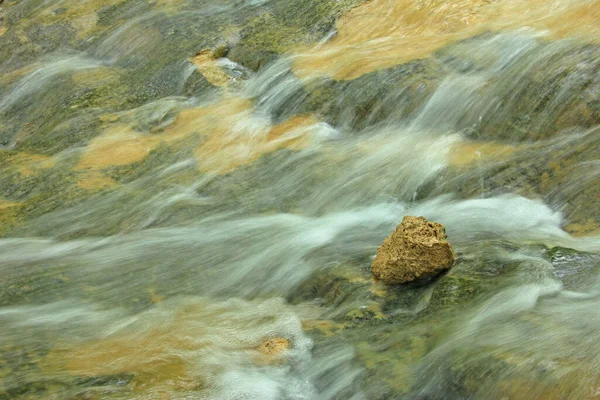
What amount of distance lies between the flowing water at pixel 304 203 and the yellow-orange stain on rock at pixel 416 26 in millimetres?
29

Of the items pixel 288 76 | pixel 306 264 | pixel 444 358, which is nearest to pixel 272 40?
pixel 288 76

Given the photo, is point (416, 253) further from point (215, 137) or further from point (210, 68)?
point (210, 68)

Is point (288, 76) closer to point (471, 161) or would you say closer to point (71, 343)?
point (471, 161)

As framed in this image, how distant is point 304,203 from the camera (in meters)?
6.40

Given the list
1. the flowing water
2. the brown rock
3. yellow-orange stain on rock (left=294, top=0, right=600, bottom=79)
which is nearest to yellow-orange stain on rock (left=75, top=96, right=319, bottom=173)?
the flowing water

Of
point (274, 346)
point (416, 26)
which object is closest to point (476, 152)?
point (416, 26)

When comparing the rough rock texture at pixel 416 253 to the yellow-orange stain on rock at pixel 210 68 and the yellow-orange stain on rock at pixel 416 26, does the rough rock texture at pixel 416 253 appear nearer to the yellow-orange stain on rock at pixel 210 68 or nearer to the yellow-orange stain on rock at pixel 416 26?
the yellow-orange stain on rock at pixel 416 26

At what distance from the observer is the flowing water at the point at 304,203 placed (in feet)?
14.1

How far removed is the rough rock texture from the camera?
4.85m

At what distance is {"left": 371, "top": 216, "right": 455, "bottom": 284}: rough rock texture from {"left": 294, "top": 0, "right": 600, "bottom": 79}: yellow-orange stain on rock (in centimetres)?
285

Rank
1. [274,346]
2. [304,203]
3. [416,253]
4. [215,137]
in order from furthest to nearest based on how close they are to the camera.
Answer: [215,137]
[304,203]
[416,253]
[274,346]

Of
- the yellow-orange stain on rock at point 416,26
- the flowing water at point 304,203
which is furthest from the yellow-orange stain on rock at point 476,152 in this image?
the yellow-orange stain on rock at point 416,26

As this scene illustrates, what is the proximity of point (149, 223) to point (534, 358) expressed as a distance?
362 centimetres

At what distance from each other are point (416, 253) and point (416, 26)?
3766mm
